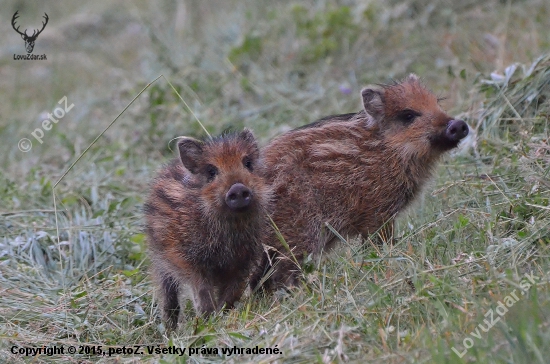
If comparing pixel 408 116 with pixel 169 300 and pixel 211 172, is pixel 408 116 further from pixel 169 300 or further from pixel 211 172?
pixel 169 300

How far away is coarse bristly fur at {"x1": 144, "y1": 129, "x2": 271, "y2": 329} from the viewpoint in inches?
242

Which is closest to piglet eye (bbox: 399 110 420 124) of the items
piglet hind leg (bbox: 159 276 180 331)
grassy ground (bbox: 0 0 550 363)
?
grassy ground (bbox: 0 0 550 363)

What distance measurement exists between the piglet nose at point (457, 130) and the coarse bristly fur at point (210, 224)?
160cm

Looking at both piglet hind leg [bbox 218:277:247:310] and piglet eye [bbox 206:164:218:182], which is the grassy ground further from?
piglet eye [bbox 206:164:218:182]

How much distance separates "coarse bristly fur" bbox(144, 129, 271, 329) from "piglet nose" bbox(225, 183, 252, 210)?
52mm

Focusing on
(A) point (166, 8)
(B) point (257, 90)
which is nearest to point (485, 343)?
(B) point (257, 90)

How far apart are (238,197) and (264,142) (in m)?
3.61

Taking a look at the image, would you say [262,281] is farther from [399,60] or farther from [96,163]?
[399,60]

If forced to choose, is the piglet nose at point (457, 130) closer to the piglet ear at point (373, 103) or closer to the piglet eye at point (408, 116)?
the piglet eye at point (408, 116)

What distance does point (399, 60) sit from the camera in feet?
38.4

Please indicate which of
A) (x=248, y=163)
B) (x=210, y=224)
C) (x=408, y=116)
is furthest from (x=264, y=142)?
(x=210, y=224)

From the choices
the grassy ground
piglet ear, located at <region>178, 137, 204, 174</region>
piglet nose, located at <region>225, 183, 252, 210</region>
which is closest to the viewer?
the grassy ground

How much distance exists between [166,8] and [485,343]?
41.4 feet

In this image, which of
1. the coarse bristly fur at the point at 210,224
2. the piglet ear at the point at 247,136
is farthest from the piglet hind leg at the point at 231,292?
the piglet ear at the point at 247,136
